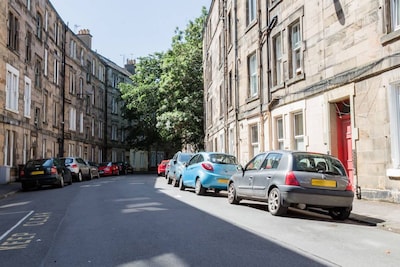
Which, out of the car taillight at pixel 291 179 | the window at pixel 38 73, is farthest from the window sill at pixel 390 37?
the window at pixel 38 73

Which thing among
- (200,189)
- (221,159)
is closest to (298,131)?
(221,159)

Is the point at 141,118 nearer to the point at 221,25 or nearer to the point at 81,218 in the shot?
the point at 221,25

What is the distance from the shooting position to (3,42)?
23109mm

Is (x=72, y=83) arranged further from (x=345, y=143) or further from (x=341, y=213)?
(x=341, y=213)

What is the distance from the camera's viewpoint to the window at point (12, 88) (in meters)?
24.0

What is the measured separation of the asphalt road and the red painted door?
11.8ft

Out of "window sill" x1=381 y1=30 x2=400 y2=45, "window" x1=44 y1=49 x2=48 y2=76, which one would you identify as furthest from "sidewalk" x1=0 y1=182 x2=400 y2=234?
"window" x1=44 y1=49 x2=48 y2=76

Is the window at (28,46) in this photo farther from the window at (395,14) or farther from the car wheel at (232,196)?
the window at (395,14)

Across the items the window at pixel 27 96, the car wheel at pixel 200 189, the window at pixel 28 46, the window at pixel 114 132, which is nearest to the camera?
the car wheel at pixel 200 189

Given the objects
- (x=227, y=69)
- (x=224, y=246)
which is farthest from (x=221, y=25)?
(x=224, y=246)

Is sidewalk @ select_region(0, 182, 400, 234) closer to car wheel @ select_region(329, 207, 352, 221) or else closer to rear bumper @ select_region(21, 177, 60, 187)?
car wheel @ select_region(329, 207, 352, 221)

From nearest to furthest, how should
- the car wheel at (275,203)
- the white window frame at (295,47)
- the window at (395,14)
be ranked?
Result: the car wheel at (275,203), the window at (395,14), the white window frame at (295,47)

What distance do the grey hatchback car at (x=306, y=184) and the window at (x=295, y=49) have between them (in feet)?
21.4

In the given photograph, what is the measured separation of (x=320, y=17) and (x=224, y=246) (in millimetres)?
10235
